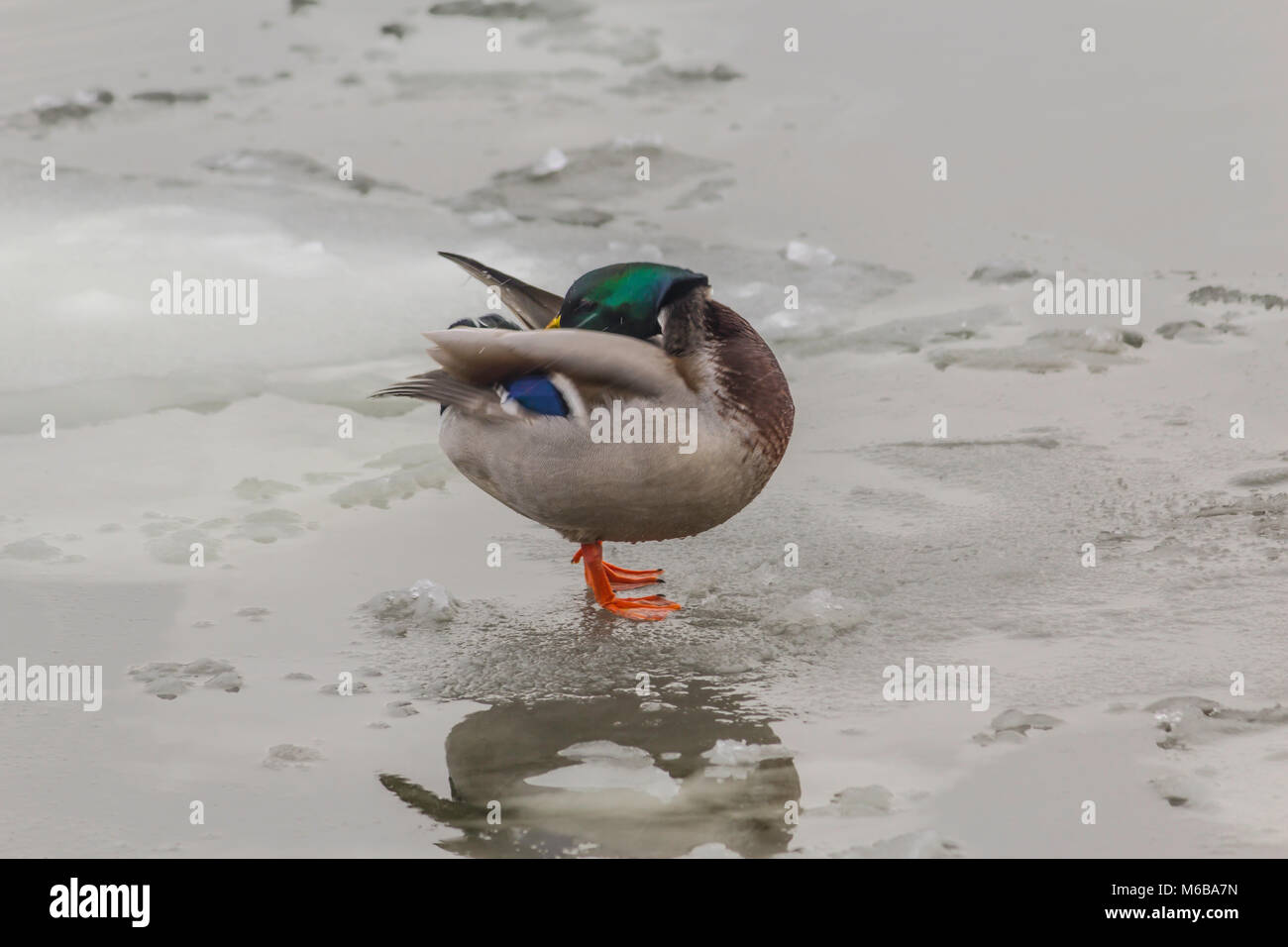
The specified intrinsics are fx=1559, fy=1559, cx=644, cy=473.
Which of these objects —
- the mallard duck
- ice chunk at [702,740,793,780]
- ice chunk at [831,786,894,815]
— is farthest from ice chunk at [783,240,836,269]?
ice chunk at [831,786,894,815]

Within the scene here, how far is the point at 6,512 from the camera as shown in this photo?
4820mm

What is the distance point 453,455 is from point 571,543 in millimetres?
604

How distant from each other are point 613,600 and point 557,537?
643mm

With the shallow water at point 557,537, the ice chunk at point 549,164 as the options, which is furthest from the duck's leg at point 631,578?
the ice chunk at point 549,164

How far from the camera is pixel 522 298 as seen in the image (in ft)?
15.1

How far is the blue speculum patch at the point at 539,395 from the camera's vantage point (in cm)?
398

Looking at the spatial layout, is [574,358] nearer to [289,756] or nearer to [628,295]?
[628,295]

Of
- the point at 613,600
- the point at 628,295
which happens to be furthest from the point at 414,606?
the point at 628,295

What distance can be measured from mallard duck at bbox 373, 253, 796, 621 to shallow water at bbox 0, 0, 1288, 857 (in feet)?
0.98

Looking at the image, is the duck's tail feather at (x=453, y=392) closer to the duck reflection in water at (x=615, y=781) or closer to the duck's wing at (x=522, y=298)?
the duck's wing at (x=522, y=298)

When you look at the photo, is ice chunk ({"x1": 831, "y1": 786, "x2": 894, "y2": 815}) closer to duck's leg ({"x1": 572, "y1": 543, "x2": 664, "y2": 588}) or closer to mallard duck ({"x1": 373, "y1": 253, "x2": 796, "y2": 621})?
mallard duck ({"x1": 373, "y1": 253, "x2": 796, "y2": 621})

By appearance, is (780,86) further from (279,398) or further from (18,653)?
(18,653)

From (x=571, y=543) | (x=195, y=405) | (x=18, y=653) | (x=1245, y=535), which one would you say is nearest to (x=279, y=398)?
(x=195, y=405)

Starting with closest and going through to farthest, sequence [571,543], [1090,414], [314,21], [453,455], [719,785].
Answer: [719,785], [453,455], [571,543], [1090,414], [314,21]
